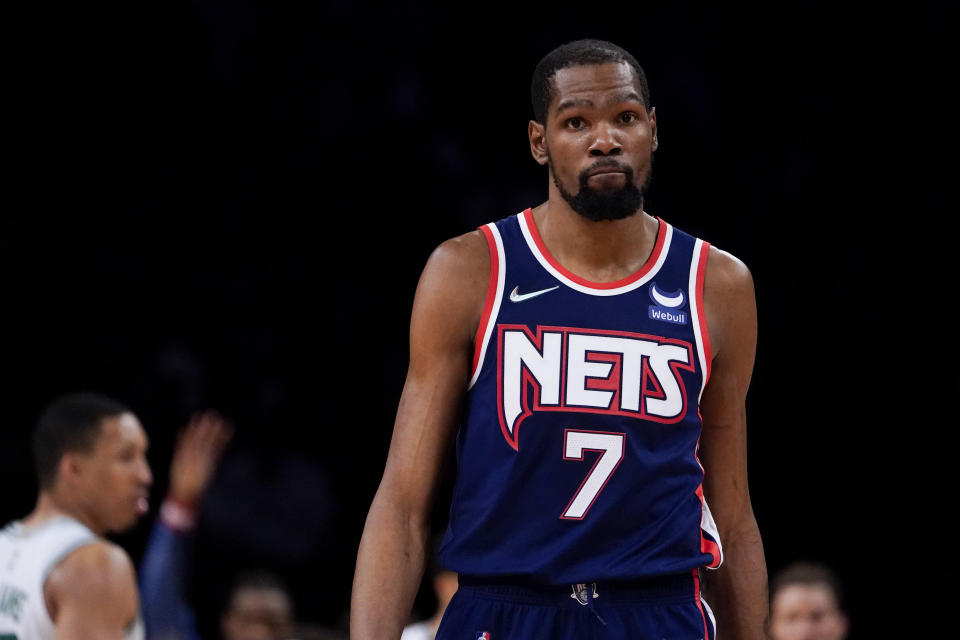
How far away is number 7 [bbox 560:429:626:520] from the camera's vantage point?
2.68 metres

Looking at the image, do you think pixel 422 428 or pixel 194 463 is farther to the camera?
Result: pixel 194 463

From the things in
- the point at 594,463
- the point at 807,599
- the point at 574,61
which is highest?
the point at 574,61

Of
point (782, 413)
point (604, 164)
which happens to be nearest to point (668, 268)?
point (604, 164)

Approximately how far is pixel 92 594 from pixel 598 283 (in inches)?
101

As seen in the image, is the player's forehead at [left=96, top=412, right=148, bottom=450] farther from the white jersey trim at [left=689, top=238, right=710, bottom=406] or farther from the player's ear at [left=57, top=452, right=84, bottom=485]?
the white jersey trim at [left=689, top=238, right=710, bottom=406]

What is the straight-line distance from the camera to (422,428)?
2.80m

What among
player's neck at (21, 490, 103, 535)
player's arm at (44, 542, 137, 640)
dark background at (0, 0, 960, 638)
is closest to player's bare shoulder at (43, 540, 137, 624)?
player's arm at (44, 542, 137, 640)

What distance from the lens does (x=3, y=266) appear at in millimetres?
8438

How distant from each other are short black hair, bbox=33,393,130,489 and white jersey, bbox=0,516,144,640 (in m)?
0.23

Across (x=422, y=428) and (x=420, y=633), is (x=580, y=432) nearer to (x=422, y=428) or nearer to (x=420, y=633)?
(x=422, y=428)

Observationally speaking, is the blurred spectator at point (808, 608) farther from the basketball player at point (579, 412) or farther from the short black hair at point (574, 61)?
the short black hair at point (574, 61)

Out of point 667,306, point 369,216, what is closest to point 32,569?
point 667,306

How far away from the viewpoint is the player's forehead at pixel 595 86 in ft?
9.09

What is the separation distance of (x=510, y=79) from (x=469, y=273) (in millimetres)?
6210
